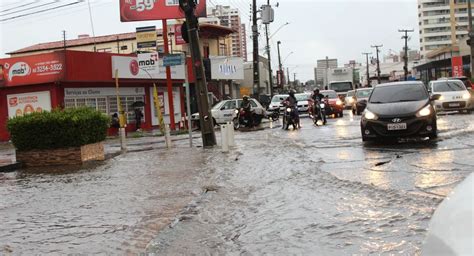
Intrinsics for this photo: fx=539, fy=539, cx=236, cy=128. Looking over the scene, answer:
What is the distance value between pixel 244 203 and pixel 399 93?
7880 mm

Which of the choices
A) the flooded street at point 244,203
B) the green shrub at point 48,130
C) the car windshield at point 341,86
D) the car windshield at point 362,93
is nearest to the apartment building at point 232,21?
the car windshield at point 341,86

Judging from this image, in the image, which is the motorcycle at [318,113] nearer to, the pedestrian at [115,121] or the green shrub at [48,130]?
the pedestrian at [115,121]

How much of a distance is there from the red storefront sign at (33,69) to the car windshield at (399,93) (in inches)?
713

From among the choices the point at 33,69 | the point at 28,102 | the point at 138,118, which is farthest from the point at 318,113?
the point at 28,102

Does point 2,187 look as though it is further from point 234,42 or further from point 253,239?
point 234,42

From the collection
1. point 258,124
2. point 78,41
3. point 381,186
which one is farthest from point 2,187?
point 78,41

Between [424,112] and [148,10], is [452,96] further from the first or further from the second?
[148,10]

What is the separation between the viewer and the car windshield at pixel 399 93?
13.7 meters

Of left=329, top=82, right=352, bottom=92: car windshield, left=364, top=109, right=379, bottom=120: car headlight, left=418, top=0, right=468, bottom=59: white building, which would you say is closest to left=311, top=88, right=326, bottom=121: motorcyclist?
left=364, top=109, right=379, bottom=120: car headlight

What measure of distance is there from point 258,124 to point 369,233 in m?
23.0

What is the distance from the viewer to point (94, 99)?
30.5 meters

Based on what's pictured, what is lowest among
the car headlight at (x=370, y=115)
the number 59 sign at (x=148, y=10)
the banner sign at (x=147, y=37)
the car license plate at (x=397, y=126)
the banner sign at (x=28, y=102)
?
the car license plate at (x=397, y=126)

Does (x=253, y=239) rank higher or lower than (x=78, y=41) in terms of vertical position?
lower

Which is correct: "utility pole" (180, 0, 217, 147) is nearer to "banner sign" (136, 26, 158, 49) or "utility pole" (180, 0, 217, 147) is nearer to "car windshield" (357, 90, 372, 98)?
"banner sign" (136, 26, 158, 49)
